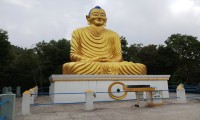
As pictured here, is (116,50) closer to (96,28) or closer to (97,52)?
(97,52)

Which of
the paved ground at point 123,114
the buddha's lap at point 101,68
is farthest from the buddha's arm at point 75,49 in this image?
the paved ground at point 123,114

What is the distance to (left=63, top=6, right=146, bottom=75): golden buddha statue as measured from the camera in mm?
10438

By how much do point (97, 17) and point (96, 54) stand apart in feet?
8.19

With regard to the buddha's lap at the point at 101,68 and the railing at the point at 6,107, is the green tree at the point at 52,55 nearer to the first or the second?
the buddha's lap at the point at 101,68

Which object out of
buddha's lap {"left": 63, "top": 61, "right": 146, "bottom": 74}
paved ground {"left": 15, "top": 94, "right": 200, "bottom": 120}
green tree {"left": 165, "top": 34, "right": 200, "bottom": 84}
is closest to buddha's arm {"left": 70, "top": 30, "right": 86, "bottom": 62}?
buddha's lap {"left": 63, "top": 61, "right": 146, "bottom": 74}

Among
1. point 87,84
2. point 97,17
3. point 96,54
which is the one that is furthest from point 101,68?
point 97,17

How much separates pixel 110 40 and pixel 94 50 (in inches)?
54.5

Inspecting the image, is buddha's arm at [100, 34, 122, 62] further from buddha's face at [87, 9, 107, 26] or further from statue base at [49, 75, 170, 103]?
statue base at [49, 75, 170, 103]

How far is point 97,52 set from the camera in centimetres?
1216

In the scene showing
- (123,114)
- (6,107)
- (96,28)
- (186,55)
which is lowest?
(123,114)

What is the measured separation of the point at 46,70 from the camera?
2069 centimetres

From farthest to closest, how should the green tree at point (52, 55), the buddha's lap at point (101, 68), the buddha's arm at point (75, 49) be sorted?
the green tree at point (52, 55), the buddha's arm at point (75, 49), the buddha's lap at point (101, 68)

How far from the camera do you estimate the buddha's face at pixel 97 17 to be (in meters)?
12.8

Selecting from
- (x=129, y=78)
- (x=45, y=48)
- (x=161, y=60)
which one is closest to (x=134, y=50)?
(x=161, y=60)
